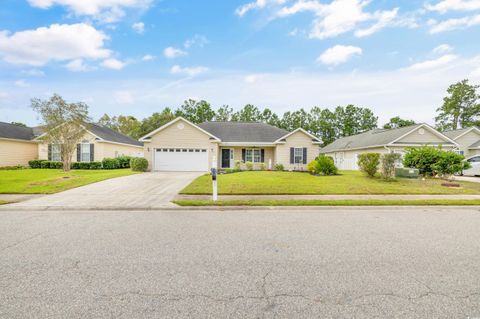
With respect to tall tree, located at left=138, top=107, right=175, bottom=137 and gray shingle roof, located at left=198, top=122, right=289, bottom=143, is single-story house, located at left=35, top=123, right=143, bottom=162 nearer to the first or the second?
gray shingle roof, located at left=198, top=122, right=289, bottom=143

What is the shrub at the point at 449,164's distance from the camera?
553 inches

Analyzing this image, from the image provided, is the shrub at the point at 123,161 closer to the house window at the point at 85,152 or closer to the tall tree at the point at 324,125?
the house window at the point at 85,152

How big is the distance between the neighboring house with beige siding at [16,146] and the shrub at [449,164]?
119 feet

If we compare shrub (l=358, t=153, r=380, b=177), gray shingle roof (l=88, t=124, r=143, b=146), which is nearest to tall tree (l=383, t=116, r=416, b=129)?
shrub (l=358, t=153, r=380, b=177)

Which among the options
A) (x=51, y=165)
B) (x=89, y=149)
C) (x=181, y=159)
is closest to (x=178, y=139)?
(x=181, y=159)

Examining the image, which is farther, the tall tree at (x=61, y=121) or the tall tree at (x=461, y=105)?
the tall tree at (x=461, y=105)

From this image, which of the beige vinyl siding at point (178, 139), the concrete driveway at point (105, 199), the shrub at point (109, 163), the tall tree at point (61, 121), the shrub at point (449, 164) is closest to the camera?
the concrete driveway at point (105, 199)

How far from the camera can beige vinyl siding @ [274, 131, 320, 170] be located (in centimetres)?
2250

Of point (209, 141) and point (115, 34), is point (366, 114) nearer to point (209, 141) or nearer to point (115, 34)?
point (209, 141)

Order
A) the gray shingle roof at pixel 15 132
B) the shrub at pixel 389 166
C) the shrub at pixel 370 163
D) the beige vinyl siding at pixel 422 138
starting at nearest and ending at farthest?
the shrub at pixel 389 166 < the shrub at pixel 370 163 < the beige vinyl siding at pixel 422 138 < the gray shingle roof at pixel 15 132

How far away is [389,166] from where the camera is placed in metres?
13.8

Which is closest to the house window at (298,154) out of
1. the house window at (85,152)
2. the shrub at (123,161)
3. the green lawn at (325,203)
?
the green lawn at (325,203)

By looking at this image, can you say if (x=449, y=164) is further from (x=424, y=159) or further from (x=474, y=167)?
(x=474, y=167)

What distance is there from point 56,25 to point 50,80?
949 centimetres
